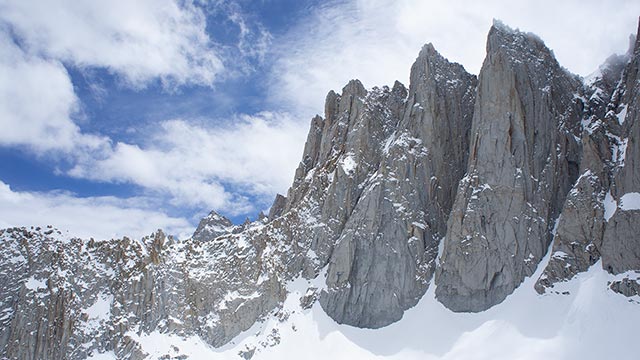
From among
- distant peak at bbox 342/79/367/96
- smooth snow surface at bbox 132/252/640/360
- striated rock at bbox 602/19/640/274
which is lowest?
smooth snow surface at bbox 132/252/640/360

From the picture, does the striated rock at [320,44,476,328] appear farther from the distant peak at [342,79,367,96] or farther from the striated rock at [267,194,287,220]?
the striated rock at [267,194,287,220]

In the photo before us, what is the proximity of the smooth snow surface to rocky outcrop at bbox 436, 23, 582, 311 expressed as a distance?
9.76 ft

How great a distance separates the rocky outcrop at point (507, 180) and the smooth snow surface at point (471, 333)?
117 inches

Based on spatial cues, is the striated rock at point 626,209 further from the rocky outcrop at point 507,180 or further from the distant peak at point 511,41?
the distant peak at point 511,41

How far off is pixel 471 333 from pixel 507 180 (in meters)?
20.9

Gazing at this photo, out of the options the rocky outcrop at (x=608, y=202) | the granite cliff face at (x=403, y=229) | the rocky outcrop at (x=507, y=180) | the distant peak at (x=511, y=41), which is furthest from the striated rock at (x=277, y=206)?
the rocky outcrop at (x=608, y=202)

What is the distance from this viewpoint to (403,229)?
272 feet

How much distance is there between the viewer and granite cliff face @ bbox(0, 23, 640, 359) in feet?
236

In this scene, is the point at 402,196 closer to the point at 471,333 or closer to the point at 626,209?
the point at 471,333

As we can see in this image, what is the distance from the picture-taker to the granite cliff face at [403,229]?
72.1 m

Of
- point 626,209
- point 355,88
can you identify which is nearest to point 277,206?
point 355,88

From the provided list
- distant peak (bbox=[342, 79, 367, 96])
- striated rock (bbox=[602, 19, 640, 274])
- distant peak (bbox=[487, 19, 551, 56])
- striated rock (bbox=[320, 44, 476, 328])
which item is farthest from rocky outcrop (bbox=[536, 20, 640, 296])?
distant peak (bbox=[342, 79, 367, 96])

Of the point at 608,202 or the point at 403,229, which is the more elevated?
the point at 403,229

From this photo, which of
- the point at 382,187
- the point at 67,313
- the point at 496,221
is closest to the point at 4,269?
the point at 67,313
